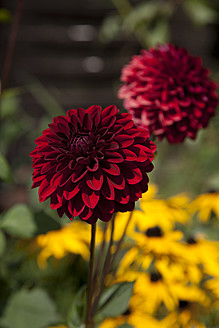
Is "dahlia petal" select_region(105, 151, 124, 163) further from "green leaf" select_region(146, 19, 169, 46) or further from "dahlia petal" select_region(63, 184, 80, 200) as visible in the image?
"green leaf" select_region(146, 19, 169, 46)

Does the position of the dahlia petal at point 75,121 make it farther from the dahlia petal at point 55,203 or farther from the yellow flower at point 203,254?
the yellow flower at point 203,254

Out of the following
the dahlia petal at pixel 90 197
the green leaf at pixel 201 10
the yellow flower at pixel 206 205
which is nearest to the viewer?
the dahlia petal at pixel 90 197

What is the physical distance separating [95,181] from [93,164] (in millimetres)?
29

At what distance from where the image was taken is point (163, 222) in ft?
2.46

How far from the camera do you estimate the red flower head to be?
16.3 inches

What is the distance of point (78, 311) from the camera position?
57cm

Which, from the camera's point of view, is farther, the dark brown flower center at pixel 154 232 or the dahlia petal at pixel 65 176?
the dark brown flower center at pixel 154 232

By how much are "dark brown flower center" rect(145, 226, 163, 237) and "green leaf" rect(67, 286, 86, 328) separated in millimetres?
205

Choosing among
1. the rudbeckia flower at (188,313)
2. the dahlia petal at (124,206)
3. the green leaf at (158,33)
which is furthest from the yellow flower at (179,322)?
the green leaf at (158,33)

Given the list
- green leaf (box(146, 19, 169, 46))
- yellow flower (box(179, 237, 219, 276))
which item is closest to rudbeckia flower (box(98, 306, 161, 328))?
yellow flower (box(179, 237, 219, 276))

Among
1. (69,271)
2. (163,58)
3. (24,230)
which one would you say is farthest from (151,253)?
(69,271)

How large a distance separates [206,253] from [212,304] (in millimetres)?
90

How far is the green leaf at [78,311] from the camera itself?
1.89 ft

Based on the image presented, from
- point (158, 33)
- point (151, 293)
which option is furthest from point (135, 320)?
point (158, 33)
